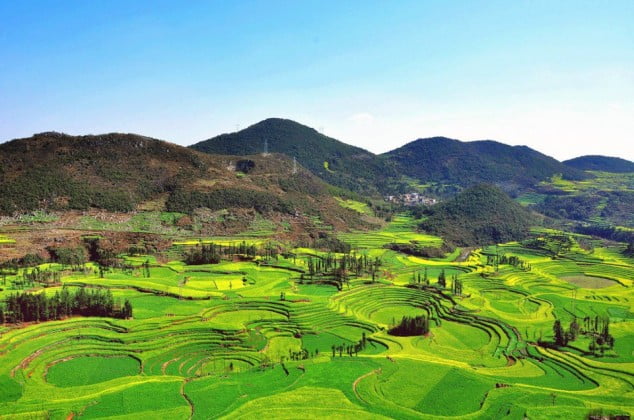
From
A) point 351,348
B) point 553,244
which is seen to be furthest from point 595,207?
point 351,348

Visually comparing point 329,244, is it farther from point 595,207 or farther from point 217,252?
point 595,207

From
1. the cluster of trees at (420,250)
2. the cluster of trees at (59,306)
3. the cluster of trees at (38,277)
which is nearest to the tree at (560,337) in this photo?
the cluster of trees at (59,306)

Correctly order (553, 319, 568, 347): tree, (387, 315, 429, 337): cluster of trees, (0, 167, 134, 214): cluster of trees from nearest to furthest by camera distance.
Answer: (553, 319, 568, 347): tree → (387, 315, 429, 337): cluster of trees → (0, 167, 134, 214): cluster of trees

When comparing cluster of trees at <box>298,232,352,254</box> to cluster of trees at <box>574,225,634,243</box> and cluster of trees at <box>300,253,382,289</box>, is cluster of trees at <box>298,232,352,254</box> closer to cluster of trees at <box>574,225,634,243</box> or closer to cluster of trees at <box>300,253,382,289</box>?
cluster of trees at <box>300,253,382,289</box>

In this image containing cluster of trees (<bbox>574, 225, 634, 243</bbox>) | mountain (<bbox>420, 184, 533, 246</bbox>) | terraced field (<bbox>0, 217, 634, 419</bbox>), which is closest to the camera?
terraced field (<bbox>0, 217, 634, 419</bbox>)

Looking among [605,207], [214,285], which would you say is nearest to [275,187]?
[214,285]

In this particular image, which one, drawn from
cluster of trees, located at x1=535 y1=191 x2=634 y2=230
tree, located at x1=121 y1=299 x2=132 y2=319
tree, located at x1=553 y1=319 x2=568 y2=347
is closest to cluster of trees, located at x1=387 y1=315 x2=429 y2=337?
tree, located at x1=553 y1=319 x2=568 y2=347
